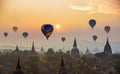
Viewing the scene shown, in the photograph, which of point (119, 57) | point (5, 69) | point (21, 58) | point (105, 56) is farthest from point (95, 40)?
point (5, 69)

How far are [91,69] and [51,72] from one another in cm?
235

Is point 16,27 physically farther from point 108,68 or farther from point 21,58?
point 108,68

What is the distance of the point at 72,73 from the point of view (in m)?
16.9

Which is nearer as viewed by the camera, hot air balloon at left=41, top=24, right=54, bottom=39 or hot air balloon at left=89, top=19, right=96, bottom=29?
hot air balloon at left=41, top=24, right=54, bottom=39

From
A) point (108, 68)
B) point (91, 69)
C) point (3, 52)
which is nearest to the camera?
point (108, 68)

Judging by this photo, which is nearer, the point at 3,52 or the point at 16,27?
the point at 16,27

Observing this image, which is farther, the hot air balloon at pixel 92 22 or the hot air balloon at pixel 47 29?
the hot air balloon at pixel 92 22

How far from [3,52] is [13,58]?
185 cm

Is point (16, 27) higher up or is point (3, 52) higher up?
point (16, 27)

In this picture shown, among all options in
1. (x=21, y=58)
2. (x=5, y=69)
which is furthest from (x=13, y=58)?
(x=5, y=69)

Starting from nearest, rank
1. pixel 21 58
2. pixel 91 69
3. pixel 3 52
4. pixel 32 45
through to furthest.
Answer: pixel 91 69 < pixel 21 58 < pixel 3 52 < pixel 32 45

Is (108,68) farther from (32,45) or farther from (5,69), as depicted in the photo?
(32,45)

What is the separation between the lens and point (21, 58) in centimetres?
1873

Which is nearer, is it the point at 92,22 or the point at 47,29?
the point at 47,29
